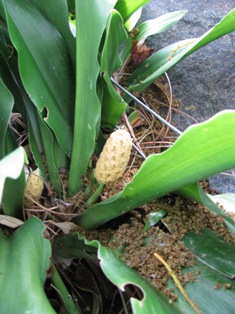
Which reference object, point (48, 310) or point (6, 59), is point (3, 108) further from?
point (48, 310)

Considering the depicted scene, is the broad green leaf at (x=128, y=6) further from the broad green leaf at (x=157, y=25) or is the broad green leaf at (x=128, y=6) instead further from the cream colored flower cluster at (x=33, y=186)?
the cream colored flower cluster at (x=33, y=186)

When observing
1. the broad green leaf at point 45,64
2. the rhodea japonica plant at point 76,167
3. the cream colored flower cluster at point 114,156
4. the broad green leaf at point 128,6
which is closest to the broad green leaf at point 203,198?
the rhodea japonica plant at point 76,167

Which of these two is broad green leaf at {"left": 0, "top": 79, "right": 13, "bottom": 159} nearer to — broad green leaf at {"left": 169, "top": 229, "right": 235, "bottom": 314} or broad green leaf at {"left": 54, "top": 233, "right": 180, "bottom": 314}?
broad green leaf at {"left": 54, "top": 233, "right": 180, "bottom": 314}

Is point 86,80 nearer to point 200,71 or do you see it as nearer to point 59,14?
point 59,14

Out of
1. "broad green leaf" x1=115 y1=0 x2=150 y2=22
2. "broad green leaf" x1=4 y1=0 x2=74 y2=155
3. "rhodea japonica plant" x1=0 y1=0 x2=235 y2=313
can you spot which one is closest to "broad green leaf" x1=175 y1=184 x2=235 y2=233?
"rhodea japonica plant" x1=0 y1=0 x2=235 y2=313

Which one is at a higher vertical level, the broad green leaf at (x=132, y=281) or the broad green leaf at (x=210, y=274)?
the broad green leaf at (x=132, y=281)

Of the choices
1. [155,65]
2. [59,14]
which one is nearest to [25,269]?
[59,14]

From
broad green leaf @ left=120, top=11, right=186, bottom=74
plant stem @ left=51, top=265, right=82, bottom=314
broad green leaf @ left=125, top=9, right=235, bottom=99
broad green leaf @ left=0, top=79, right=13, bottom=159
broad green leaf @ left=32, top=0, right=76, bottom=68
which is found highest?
broad green leaf @ left=32, top=0, right=76, bottom=68
